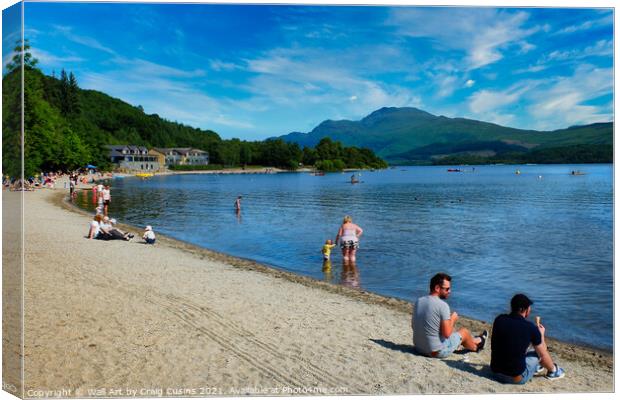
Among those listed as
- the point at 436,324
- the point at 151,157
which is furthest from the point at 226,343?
the point at 151,157

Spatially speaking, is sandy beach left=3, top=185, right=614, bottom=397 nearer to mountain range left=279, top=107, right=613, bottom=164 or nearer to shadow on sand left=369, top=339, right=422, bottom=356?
shadow on sand left=369, top=339, right=422, bottom=356

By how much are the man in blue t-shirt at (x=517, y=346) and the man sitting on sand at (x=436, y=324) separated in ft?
2.56

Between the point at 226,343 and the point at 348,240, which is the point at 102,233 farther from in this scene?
the point at 226,343

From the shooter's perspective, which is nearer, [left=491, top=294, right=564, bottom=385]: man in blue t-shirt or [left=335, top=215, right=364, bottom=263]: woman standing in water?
[left=491, top=294, right=564, bottom=385]: man in blue t-shirt

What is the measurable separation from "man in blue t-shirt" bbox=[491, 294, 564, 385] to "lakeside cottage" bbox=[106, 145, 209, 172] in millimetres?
128521

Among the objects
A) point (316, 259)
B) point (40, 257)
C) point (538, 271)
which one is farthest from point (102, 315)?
point (538, 271)

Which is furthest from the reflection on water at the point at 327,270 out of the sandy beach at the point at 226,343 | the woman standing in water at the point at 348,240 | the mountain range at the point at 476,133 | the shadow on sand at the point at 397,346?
the shadow on sand at the point at 397,346

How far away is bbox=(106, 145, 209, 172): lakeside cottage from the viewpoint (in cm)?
13612

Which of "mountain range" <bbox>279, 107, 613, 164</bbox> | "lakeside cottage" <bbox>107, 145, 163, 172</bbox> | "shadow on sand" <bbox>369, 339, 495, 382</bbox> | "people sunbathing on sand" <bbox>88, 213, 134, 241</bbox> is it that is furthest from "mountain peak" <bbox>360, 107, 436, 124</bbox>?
"lakeside cottage" <bbox>107, 145, 163, 172</bbox>

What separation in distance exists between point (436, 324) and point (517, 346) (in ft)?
4.16

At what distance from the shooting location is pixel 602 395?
6641mm

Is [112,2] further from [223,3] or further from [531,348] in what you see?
[531,348]

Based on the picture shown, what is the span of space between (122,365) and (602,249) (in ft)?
66.9

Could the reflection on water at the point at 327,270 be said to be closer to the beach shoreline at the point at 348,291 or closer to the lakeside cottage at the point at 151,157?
the beach shoreline at the point at 348,291
